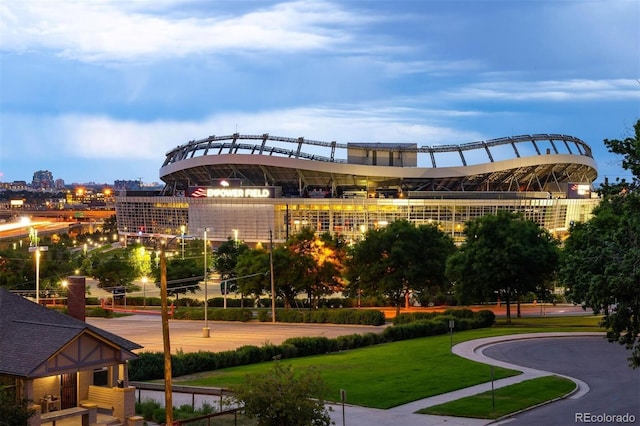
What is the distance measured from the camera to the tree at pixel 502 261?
6750 cm

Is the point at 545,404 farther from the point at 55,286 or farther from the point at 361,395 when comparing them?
the point at 55,286

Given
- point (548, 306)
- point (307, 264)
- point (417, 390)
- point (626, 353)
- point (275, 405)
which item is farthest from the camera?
point (548, 306)

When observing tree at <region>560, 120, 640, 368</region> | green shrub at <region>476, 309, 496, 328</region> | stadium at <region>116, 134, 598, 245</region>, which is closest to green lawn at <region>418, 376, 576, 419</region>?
tree at <region>560, 120, 640, 368</region>

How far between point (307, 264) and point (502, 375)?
4120cm

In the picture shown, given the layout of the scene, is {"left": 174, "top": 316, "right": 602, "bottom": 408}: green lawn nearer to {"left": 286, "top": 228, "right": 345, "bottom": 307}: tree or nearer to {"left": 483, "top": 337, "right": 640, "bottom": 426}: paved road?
{"left": 483, "top": 337, "right": 640, "bottom": 426}: paved road

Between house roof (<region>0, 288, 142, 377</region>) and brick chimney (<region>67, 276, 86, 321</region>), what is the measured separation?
149cm

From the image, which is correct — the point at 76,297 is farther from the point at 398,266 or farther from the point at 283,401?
the point at 398,266

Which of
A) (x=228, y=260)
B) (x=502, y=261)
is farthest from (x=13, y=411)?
(x=228, y=260)

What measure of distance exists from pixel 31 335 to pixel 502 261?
153 ft

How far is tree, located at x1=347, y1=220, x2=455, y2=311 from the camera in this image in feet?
255

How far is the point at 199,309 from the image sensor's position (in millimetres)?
82438

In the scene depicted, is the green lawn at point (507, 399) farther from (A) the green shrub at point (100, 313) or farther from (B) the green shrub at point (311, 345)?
(A) the green shrub at point (100, 313)

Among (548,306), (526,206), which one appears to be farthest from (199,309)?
(526,206)

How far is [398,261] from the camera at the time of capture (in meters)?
78.1
